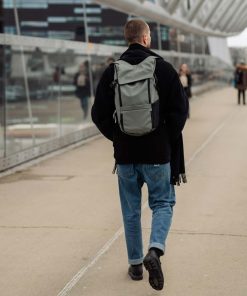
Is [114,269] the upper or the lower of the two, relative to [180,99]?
lower

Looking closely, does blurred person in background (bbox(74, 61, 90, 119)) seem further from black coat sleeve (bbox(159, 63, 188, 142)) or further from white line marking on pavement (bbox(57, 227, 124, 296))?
black coat sleeve (bbox(159, 63, 188, 142))

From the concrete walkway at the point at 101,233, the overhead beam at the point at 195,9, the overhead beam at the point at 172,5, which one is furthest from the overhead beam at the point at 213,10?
the concrete walkway at the point at 101,233

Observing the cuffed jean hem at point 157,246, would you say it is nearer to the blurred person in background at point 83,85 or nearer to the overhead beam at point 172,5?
the blurred person in background at point 83,85

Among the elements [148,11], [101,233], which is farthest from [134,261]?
[148,11]

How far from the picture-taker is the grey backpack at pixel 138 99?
3.94m

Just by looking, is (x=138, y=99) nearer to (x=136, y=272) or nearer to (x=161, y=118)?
(x=161, y=118)

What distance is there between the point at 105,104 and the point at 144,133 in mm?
354

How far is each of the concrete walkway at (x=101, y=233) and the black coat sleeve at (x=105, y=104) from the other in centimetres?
107

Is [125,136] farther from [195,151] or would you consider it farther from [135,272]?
[195,151]

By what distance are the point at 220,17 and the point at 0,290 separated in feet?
117

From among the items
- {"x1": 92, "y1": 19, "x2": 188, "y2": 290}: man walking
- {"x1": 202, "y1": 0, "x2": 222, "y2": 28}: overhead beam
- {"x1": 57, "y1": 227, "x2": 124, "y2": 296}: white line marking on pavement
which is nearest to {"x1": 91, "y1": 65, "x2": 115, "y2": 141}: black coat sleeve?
{"x1": 92, "y1": 19, "x2": 188, "y2": 290}: man walking

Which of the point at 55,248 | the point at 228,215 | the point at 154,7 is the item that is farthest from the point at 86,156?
the point at 154,7

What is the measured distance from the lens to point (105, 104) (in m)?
4.14

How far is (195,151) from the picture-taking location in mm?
11133
